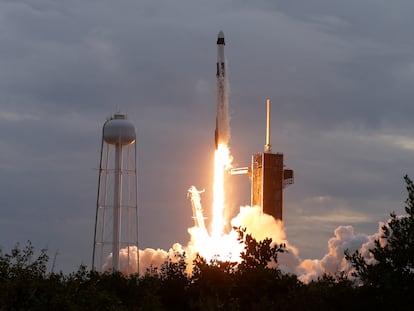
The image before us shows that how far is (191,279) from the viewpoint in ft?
255

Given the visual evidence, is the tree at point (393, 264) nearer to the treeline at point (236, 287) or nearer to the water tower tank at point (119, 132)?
the treeline at point (236, 287)

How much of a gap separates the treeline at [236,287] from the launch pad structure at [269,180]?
49622 millimetres

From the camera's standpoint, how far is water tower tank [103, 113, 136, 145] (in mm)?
114125

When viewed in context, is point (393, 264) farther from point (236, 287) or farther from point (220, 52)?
point (220, 52)

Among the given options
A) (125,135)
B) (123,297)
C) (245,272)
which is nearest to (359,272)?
(245,272)

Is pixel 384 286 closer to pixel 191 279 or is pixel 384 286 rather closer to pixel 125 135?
pixel 191 279

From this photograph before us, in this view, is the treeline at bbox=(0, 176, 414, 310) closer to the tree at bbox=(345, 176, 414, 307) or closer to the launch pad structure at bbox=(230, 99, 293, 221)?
the tree at bbox=(345, 176, 414, 307)

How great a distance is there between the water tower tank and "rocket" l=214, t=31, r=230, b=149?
10072 millimetres

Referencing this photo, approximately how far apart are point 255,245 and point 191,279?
6099mm

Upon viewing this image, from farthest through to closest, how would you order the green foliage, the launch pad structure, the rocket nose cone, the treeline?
the launch pad structure → the rocket nose cone → the green foliage → the treeline

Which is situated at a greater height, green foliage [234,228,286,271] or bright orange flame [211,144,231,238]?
bright orange flame [211,144,231,238]

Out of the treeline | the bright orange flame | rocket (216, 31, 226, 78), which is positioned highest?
rocket (216, 31, 226, 78)

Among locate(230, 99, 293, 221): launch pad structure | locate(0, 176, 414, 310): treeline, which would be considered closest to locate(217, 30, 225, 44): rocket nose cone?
locate(230, 99, 293, 221): launch pad structure

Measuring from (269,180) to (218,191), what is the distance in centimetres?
1249
